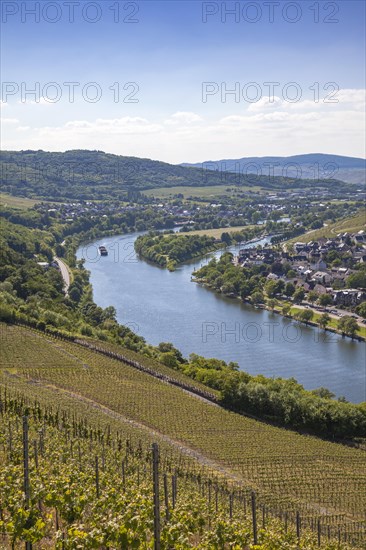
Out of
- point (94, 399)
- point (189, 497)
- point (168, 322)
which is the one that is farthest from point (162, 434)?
point (168, 322)

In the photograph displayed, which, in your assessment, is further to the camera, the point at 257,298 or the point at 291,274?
the point at 291,274

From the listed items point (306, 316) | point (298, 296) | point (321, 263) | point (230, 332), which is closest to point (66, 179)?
point (321, 263)

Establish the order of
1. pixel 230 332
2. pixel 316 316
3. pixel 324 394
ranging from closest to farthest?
pixel 324 394 < pixel 230 332 < pixel 316 316

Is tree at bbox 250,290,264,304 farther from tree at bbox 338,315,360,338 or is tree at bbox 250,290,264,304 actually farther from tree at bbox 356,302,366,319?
tree at bbox 338,315,360,338

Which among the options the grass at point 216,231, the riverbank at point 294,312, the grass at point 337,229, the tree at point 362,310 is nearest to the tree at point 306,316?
the riverbank at point 294,312

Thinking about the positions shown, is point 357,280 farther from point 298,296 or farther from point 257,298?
point 257,298

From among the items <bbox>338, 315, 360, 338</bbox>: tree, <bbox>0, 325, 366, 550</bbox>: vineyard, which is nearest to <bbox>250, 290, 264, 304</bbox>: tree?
<bbox>338, 315, 360, 338</bbox>: tree

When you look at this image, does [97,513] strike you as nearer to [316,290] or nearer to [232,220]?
[316,290]
